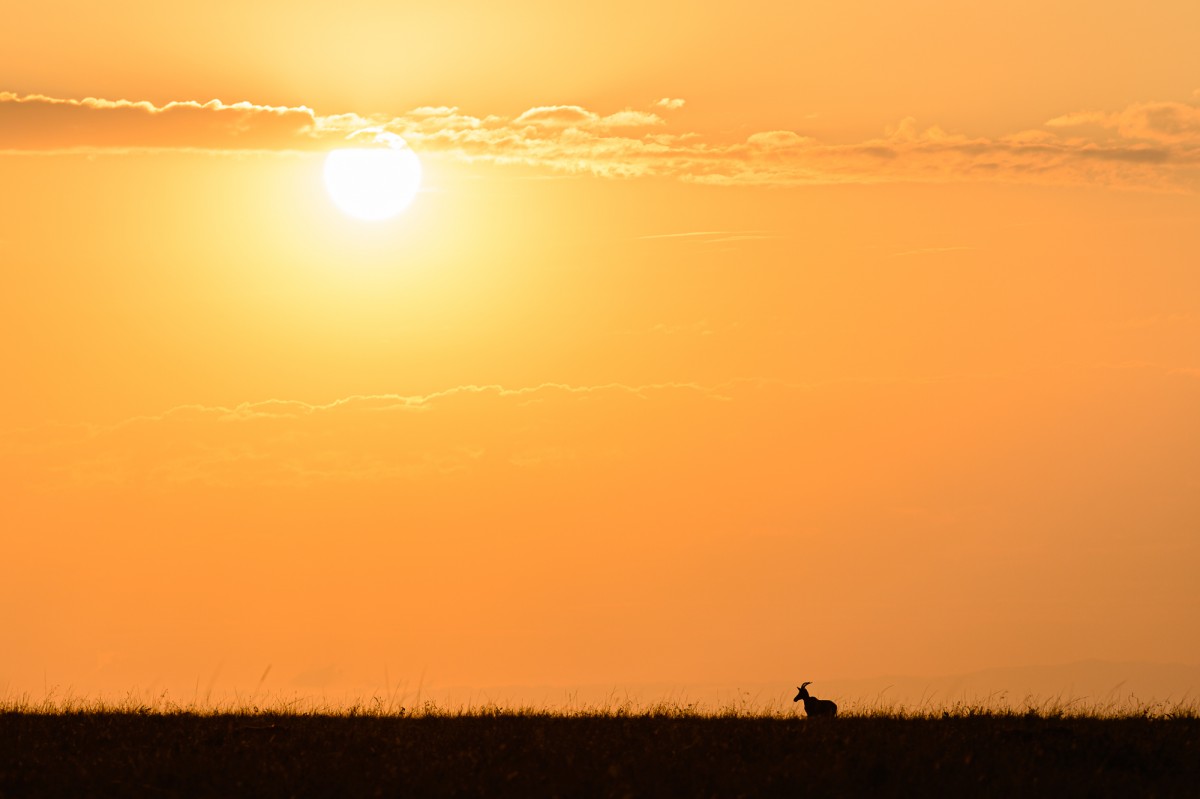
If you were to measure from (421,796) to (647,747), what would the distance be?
356 cm

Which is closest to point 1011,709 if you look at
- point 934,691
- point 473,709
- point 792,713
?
point 934,691

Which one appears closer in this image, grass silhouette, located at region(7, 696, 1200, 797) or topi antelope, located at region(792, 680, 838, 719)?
grass silhouette, located at region(7, 696, 1200, 797)

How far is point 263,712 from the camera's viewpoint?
2362cm

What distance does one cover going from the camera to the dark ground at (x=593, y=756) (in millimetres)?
17469

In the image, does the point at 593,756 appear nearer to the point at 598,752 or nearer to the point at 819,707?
the point at 598,752

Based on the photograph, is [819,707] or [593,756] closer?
[593,756]

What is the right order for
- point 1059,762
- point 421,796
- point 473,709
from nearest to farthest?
point 421,796, point 1059,762, point 473,709

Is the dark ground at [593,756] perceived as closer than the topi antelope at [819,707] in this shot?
Yes

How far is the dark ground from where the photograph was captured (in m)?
17.5

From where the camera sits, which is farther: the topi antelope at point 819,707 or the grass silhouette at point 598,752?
the topi antelope at point 819,707

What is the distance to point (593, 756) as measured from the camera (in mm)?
18750

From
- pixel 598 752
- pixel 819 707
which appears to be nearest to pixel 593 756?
pixel 598 752

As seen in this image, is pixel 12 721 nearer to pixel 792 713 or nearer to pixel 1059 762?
pixel 792 713

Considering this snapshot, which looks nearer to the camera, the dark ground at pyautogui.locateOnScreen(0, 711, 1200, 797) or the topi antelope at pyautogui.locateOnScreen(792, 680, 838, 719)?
the dark ground at pyautogui.locateOnScreen(0, 711, 1200, 797)
